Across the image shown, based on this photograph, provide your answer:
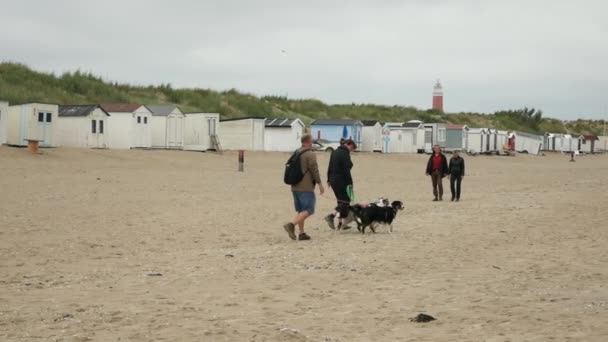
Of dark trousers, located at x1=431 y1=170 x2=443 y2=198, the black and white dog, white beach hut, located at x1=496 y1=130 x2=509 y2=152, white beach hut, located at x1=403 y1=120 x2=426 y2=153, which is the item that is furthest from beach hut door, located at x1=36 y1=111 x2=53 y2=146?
white beach hut, located at x1=496 y1=130 x2=509 y2=152

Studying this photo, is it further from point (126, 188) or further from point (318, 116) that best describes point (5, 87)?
point (318, 116)

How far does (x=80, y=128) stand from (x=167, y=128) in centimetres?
618

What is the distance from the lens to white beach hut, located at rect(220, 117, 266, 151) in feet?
172

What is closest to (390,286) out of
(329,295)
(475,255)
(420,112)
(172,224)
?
(329,295)

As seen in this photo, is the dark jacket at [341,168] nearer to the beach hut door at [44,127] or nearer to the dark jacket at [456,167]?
the dark jacket at [456,167]

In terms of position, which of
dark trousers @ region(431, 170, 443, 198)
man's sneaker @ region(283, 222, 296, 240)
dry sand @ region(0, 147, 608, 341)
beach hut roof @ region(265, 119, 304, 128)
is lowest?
dry sand @ region(0, 147, 608, 341)

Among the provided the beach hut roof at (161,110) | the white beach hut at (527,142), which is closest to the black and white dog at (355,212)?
the beach hut roof at (161,110)

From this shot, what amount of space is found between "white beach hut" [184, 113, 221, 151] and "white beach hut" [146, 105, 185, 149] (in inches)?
27.0

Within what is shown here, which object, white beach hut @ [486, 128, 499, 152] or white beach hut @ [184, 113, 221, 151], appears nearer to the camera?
white beach hut @ [184, 113, 221, 151]

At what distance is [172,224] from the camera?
52.3 ft

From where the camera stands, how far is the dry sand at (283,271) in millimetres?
7031

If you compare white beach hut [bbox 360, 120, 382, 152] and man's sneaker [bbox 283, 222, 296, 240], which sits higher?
white beach hut [bbox 360, 120, 382, 152]

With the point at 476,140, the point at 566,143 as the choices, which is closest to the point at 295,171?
the point at 476,140

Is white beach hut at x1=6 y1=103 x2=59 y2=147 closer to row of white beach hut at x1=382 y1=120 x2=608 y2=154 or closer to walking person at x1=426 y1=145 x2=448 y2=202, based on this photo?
walking person at x1=426 y1=145 x2=448 y2=202
